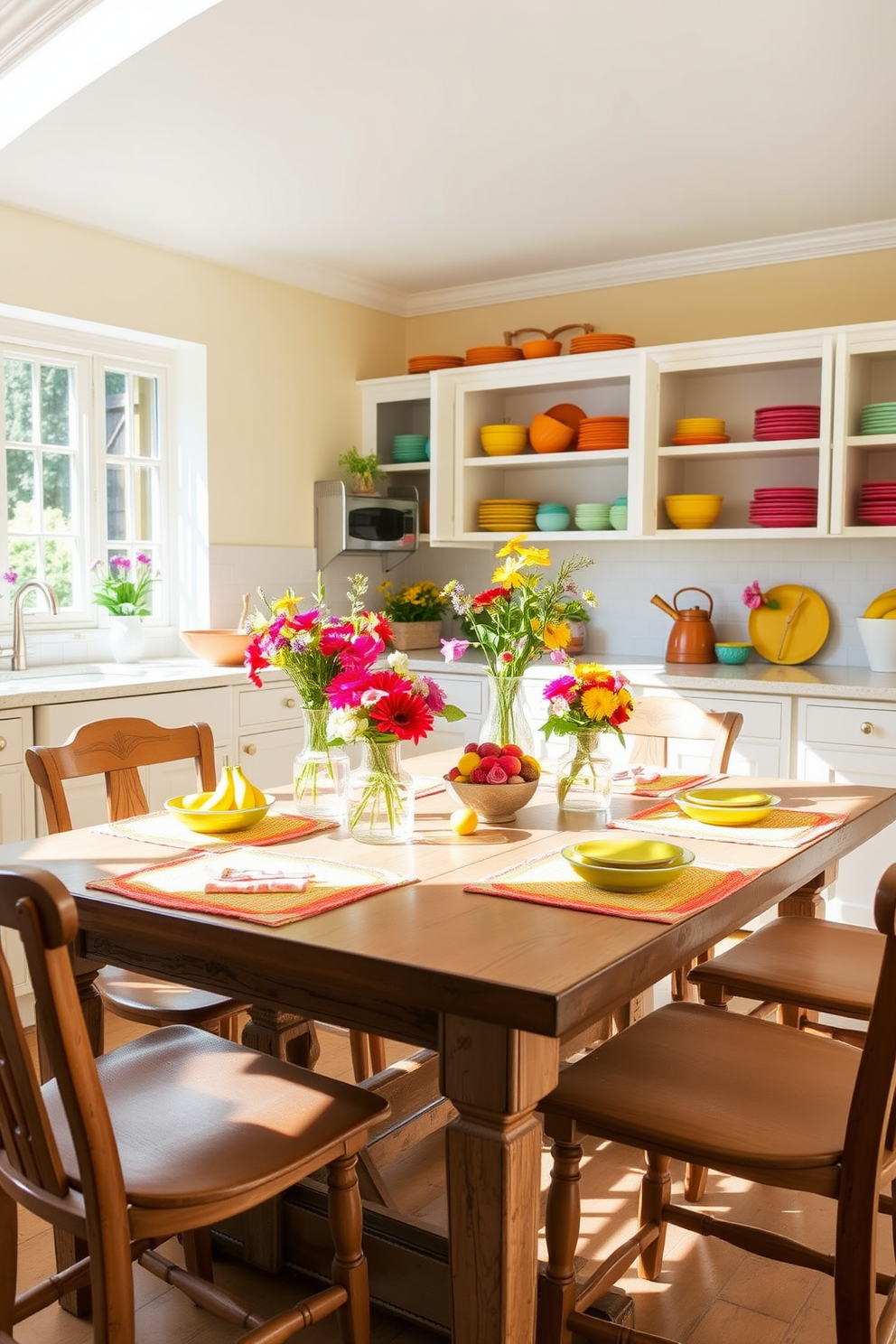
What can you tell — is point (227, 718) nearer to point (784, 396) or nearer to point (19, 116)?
point (19, 116)

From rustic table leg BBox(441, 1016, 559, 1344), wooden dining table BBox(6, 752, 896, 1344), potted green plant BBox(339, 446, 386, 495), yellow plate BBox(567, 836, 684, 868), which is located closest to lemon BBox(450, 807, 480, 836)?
wooden dining table BBox(6, 752, 896, 1344)

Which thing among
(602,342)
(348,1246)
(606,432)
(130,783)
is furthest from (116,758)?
(602,342)

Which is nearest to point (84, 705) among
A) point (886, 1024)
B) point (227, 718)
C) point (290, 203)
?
point (227, 718)

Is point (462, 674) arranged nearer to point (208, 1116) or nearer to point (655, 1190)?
point (655, 1190)

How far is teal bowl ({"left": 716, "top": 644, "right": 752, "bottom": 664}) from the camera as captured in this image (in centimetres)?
450

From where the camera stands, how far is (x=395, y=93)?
312 cm

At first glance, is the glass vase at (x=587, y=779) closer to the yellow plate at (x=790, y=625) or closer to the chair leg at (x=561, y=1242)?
the chair leg at (x=561, y=1242)

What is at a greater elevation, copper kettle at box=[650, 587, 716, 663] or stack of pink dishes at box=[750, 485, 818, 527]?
stack of pink dishes at box=[750, 485, 818, 527]

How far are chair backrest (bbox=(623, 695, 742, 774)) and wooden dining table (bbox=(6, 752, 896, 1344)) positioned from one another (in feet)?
3.32

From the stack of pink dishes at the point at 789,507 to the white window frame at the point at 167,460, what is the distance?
2128 millimetres

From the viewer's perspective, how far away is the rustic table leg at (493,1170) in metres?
1.36

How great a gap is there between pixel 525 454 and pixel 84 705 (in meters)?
2.22

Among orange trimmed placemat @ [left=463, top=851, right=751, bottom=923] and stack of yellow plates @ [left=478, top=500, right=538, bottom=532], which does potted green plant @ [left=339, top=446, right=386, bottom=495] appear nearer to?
stack of yellow plates @ [left=478, top=500, right=538, bottom=532]

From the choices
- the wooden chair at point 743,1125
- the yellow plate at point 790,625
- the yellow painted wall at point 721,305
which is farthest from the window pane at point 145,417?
the wooden chair at point 743,1125
